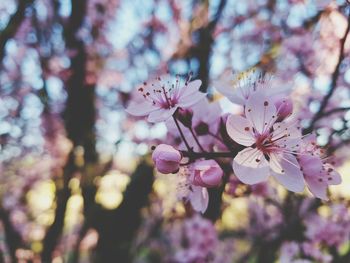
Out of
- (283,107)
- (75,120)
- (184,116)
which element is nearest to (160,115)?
(184,116)

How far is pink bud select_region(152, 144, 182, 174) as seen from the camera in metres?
1.15

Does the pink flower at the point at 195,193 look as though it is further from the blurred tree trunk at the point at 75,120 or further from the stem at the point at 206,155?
the blurred tree trunk at the point at 75,120

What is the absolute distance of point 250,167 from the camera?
112 cm

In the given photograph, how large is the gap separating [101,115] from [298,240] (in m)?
3.00

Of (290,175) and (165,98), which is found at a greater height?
(165,98)

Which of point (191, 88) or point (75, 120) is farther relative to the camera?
point (75, 120)

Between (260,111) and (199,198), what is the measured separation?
0.34 metres

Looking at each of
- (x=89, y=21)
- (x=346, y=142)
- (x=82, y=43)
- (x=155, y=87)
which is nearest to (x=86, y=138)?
(x=82, y=43)

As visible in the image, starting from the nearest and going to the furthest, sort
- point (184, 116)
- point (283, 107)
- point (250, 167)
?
point (250, 167)
point (283, 107)
point (184, 116)

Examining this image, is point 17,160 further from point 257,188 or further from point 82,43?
point 257,188

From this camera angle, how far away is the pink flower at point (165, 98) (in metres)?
1.27

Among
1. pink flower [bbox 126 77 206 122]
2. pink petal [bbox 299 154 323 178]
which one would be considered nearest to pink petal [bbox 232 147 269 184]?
pink petal [bbox 299 154 323 178]

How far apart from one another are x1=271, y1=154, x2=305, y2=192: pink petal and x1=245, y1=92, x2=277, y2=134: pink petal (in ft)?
0.37

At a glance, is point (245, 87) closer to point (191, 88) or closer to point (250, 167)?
point (191, 88)
